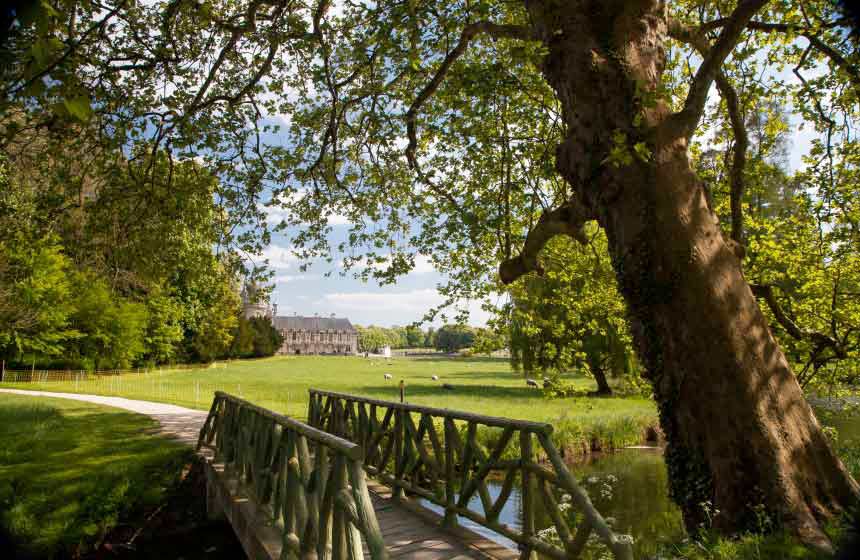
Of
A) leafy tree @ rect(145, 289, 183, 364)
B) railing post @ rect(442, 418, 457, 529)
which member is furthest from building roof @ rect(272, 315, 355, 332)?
railing post @ rect(442, 418, 457, 529)

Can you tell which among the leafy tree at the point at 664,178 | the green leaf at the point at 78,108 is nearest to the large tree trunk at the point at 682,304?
the leafy tree at the point at 664,178

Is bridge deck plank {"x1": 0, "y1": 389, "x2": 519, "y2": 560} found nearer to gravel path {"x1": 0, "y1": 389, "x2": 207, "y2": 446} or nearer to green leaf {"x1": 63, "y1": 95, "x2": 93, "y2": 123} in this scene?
green leaf {"x1": 63, "y1": 95, "x2": 93, "y2": 123}

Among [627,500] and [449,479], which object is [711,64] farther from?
[627,500]

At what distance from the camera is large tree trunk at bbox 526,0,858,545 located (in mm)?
5020

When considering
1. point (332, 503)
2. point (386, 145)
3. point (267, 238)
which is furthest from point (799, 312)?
point (267, 238)

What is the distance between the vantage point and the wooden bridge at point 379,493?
4219 mm

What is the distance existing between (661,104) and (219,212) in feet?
29.2

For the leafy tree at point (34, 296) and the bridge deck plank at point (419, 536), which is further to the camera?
the leafy tree at point (34, 296)

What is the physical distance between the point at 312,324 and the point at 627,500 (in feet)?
471

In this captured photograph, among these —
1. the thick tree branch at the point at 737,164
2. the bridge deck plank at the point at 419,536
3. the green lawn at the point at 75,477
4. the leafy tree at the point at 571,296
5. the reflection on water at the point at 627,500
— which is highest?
the thick tree branch at the point at 737,164

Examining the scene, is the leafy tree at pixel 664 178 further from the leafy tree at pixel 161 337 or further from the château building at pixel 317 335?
the château building at pixel 317 335

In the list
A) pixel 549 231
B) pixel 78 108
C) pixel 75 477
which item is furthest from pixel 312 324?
pixel 78 108

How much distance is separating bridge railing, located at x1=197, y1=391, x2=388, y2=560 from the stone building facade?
13798 centimetres

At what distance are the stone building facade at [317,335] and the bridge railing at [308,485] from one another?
453 feet
